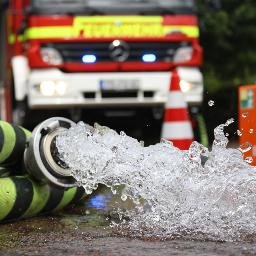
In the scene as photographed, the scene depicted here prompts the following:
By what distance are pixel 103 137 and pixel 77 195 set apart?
674 millimetres

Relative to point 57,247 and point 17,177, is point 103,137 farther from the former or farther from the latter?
point 57,247

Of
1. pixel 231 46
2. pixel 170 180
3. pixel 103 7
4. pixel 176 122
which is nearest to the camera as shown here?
pixel 170 180

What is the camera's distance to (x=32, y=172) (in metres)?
5.03

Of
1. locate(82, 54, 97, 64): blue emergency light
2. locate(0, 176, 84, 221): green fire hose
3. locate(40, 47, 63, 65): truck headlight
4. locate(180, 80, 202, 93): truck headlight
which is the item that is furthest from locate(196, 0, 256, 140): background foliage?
locate(0, 176, 84, 221): green fire hose

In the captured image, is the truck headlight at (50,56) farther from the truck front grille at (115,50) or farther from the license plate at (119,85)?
the license plate at (119,85)

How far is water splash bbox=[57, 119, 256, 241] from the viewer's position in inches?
173

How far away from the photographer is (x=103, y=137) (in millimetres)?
4977

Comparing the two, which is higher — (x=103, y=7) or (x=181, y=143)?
(x=103, y=7)

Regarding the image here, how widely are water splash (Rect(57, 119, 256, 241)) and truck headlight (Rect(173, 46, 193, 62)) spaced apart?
14.8 feet

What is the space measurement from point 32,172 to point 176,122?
7.99ft

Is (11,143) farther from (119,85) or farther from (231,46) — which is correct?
(231,46)

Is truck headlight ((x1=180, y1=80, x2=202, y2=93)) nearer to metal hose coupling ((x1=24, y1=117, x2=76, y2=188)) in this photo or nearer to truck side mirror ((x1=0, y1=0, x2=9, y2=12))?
truck side mirror ((x1=0, y1=0, x2=9, y2=12))

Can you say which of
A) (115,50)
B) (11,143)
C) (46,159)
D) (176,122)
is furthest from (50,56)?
(46,159)

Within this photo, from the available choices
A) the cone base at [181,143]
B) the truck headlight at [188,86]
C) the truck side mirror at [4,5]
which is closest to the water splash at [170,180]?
the cone base at [181,143]
